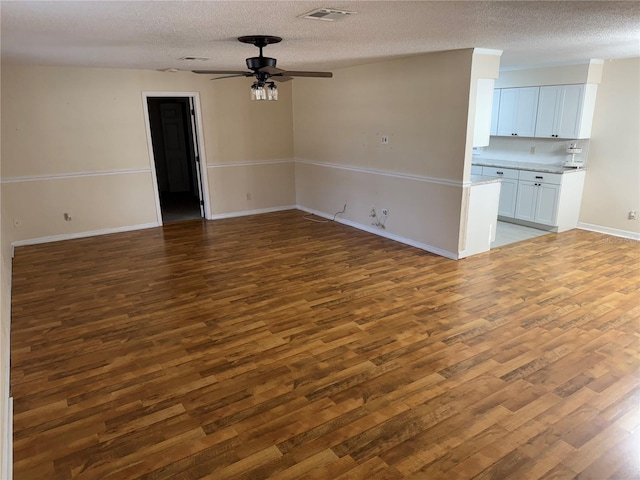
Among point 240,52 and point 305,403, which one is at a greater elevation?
point 240,52

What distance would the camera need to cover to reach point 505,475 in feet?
6.70

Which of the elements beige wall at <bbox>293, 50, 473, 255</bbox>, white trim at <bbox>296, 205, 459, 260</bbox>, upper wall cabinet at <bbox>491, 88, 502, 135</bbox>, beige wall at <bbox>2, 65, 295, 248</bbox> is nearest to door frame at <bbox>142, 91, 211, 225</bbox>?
beige wall at <bbox>2, 65, 295, 248</bbox>

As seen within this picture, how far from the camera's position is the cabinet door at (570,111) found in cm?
568

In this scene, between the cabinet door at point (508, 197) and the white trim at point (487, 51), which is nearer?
the white trim at point (487, 51)

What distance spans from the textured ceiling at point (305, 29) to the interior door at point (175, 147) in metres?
3.91

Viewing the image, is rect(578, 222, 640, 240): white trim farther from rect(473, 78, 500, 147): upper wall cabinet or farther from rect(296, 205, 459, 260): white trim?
rect(296, 205, 459, 260): white trim

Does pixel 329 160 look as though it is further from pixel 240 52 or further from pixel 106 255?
pixel 106 255

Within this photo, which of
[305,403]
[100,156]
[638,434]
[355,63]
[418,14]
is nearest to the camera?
[638,434]

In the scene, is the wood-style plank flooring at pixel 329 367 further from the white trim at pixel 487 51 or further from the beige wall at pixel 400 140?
the white trim at pixel 487 51

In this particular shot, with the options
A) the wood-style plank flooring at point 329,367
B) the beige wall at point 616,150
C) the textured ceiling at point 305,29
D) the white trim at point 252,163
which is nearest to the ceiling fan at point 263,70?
the textured ceiling at point 305,29

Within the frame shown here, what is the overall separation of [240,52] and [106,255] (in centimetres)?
299

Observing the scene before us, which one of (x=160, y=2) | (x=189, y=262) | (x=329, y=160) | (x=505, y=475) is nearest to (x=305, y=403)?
(x=505, y=475)

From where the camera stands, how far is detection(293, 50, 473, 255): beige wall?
4.82 metres

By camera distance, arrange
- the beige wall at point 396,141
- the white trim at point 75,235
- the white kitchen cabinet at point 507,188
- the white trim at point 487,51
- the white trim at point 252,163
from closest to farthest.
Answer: the white trim at point 487,51 < the beige wall at point 396,141 < the white trim at point 75,235 < the white kitchen cabinet at point 507,188 < the white trim at point 252,163
